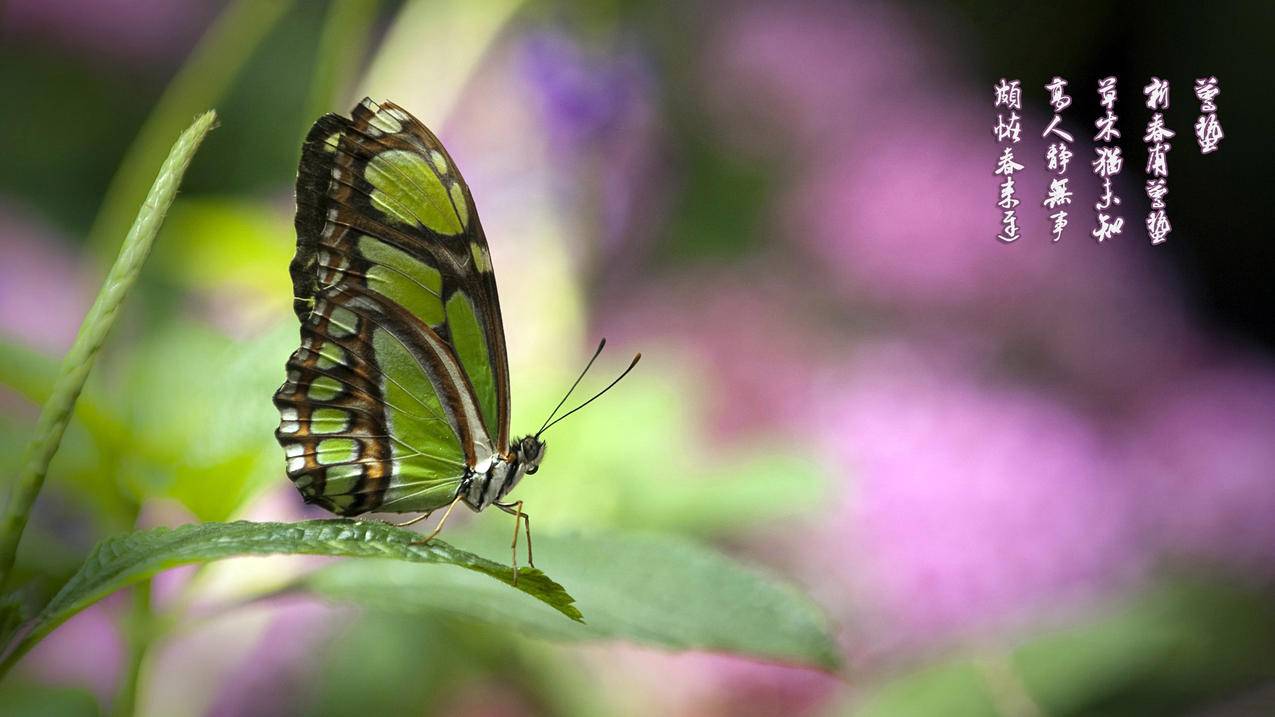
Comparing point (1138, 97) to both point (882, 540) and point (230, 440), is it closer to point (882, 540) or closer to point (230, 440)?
point (882, 540)

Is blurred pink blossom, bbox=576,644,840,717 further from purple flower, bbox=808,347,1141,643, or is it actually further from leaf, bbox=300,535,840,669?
leaf, bbox=300,535,840,669

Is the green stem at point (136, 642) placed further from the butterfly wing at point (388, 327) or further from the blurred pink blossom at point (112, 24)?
the blurred pink blossom at point (112, 24)

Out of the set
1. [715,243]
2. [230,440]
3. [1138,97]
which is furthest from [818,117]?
[230,440]

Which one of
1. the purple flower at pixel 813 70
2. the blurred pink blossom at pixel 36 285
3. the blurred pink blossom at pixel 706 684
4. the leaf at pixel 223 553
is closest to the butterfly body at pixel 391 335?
the leaf at pixel 223 553

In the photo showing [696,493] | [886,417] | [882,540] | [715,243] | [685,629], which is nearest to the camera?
[685,629]

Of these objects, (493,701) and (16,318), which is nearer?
(493,701)

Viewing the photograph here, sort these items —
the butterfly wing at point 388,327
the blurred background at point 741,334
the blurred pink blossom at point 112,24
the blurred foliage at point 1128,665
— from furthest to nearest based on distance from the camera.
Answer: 1. the blurred pink blossom at point 112,24
2. the blurred foliage at point 1128,665
3. the blurred background at point 741,334
4. the butterfly wing at point 388,327

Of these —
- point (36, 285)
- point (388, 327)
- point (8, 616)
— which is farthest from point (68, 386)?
point (36, 285)
